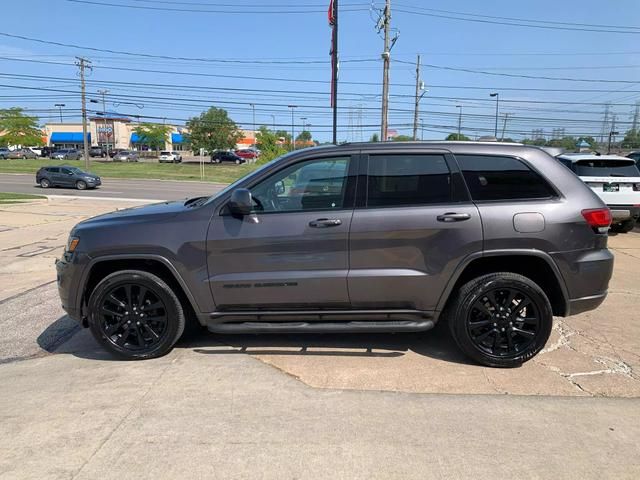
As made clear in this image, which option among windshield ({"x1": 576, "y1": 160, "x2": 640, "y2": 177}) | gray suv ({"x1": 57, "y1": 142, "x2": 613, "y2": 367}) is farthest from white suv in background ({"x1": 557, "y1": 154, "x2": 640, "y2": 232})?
gray suv ({"x1": 57, "y1": 142, "x2": 613, "y2": 367})

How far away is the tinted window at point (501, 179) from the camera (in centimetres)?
393

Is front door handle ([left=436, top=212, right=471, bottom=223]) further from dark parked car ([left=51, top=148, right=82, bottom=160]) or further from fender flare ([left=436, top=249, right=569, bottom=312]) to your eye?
dark parked car ([left=51, top=148, right=82, bottom=160])

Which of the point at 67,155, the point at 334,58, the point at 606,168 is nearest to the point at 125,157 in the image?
the point at 67,155

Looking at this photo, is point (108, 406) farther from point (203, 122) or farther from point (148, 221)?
point (203, 122)

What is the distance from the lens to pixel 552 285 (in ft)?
13.2

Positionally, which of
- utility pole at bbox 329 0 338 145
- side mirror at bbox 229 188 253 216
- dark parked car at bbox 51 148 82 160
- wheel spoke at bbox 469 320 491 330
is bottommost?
wheel spoke at bbox 469 320 491 330

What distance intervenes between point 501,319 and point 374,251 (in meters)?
1.18

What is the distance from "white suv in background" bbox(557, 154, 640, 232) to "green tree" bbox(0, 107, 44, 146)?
87.7 meters

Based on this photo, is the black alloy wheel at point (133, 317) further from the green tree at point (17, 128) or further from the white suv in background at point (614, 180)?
the green tree at point (17, 128)

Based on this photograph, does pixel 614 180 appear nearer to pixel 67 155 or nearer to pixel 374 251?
pixel 374 251

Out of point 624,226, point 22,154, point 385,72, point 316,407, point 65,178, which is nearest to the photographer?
point 316,407

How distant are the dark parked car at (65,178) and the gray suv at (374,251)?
97.4 ft

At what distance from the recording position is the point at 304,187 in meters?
4.10

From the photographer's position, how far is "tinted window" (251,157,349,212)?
13.2ft
